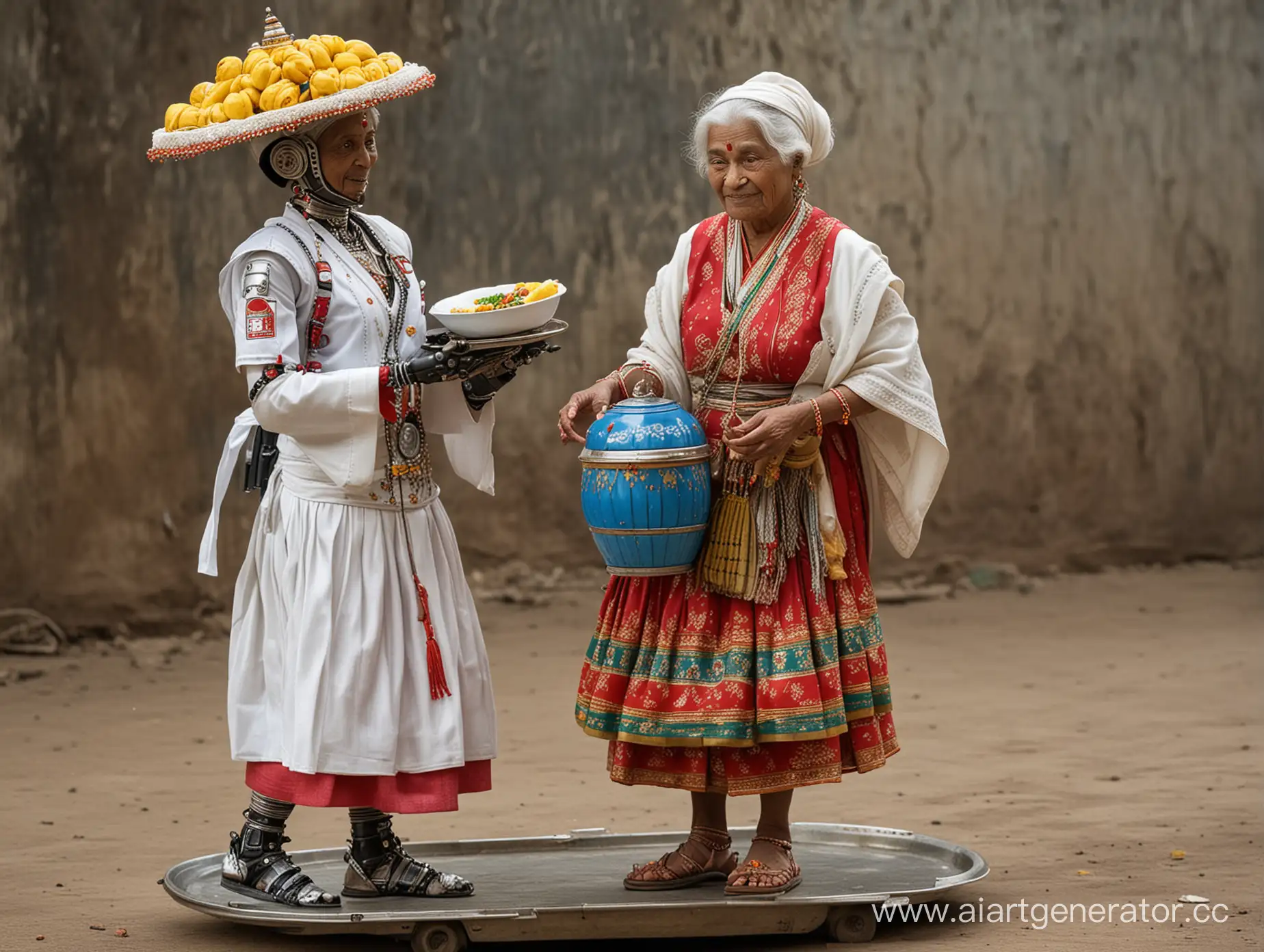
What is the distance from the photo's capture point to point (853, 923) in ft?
13.9

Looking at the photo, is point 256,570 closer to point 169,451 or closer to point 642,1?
point 169,451

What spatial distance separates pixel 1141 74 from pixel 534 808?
6540mm

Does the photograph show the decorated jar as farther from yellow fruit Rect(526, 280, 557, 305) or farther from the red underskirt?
the red underskirt

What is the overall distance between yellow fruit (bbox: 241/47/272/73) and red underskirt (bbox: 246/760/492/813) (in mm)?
1658

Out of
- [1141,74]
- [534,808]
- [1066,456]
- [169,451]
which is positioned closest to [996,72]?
[1141,74]

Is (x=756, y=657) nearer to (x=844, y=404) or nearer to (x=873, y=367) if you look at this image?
(x=844, y=404)

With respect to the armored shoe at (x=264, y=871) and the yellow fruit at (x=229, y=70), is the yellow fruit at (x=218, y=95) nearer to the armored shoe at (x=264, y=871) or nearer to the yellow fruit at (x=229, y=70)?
the yellow fruit at (x=229, y=70)

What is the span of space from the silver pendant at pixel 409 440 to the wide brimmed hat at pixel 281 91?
0.75m

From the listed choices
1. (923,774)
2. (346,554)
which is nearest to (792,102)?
(346,554)

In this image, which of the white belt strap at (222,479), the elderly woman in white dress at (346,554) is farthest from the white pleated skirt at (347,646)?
the white belt strap at (222,479)

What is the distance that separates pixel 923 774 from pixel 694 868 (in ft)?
6.90

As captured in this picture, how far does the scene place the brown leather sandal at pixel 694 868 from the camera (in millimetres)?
4391

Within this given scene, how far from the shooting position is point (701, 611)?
4.30 m

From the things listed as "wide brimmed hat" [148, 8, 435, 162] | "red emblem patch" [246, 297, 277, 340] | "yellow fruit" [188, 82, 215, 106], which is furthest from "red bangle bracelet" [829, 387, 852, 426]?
"yellow fruit" [188, 82, 215, 106]
